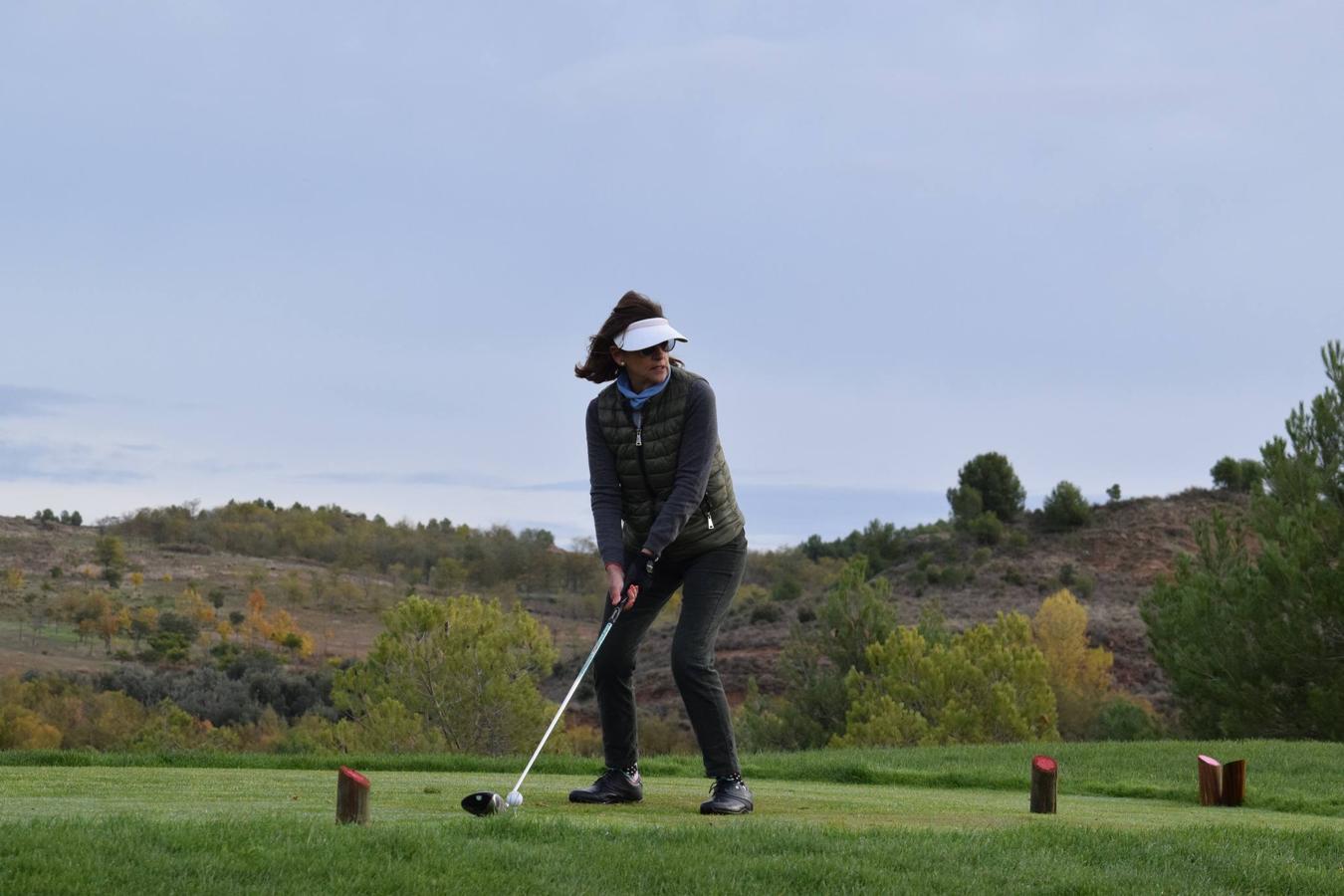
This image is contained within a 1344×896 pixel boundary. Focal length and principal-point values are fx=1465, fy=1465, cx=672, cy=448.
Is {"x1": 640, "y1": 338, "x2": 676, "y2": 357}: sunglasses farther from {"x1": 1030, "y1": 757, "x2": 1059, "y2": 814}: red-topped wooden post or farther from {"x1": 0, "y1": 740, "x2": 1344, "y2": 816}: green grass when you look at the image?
{"x1": 0, "y1": 740, "x2": 1344, "y2": 816}: green grass

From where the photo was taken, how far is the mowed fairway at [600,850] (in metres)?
5.61

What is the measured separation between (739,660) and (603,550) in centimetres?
5852

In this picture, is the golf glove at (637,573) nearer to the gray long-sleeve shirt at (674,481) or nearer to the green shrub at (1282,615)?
the gray long-sleeve shirt at (674,481)

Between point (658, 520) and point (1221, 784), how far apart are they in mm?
5891

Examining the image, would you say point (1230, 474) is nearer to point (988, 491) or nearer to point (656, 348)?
point (988, 491)

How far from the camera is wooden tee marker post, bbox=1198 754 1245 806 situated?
35.3 feet

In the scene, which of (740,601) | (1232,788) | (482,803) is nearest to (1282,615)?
(1232,788)

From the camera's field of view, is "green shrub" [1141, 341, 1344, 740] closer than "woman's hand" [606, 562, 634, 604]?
No

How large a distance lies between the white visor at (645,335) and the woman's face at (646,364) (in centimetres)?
4

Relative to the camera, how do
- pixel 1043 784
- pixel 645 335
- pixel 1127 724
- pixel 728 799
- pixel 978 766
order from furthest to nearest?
pixel 1127 724, pixel 978 766, pixel 1043 784, pixel 728 799, pixel 645 335

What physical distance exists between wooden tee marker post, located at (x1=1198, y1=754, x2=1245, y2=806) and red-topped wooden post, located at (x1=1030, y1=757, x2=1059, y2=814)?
2.28 m

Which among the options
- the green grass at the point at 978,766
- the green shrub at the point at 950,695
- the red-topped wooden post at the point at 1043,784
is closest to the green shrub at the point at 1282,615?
the green shrub at the point at 950,695

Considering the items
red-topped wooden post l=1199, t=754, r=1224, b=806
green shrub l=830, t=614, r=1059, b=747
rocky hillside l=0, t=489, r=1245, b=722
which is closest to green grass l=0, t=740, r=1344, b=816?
red-topped wooden post l=1199, t=754, r=1224, b=806

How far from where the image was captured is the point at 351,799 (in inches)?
258
